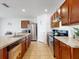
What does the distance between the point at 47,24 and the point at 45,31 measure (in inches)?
24.2

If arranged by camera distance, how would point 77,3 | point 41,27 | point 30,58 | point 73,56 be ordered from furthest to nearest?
point 41,27 < point 30,58 < point 77,3 < point 73,56

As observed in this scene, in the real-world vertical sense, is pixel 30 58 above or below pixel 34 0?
below


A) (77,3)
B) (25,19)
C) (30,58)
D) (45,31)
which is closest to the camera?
(77,3)

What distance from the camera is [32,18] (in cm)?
1210

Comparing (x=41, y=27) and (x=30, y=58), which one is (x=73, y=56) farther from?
(x=41, y=27)

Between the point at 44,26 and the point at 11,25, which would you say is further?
the point at 11,25

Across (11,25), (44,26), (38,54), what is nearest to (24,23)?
(11,25)

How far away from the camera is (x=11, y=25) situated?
1218 centimetres

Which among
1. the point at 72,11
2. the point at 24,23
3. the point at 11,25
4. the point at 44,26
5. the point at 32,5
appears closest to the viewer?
the point at 72,11

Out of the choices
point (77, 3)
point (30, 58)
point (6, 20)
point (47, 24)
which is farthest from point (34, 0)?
point (6, 20)

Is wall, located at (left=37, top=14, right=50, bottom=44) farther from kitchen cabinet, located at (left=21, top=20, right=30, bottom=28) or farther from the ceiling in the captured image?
kitchen cabinet, located at (left=21, top=20, right=30, bottom=28)

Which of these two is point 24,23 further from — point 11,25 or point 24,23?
point 11,25

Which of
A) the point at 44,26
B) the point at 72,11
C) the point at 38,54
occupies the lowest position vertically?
the point at 38,54

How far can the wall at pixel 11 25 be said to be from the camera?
39.6 ft
